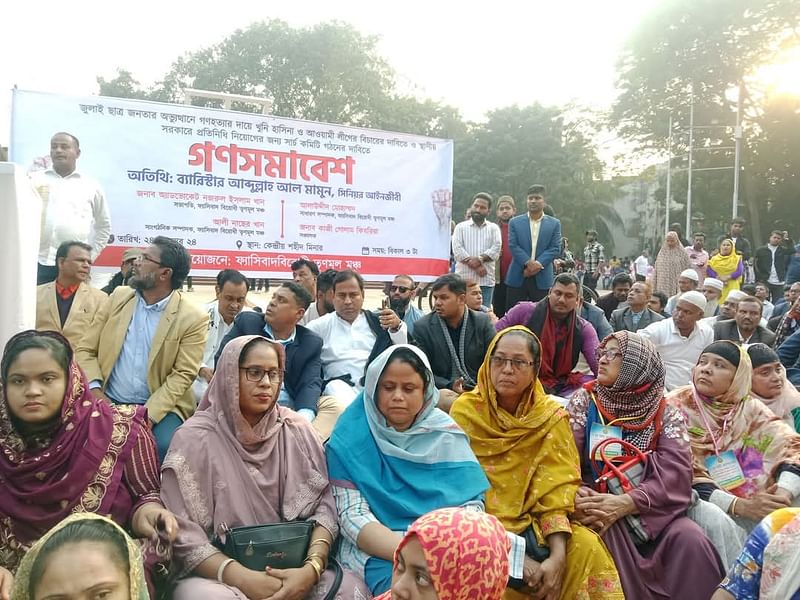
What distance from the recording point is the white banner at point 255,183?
586cm

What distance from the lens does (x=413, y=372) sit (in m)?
2.88

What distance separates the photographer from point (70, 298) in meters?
4.34

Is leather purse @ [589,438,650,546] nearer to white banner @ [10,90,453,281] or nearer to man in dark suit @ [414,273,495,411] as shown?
man in dark suit @ [414,273,495,411]

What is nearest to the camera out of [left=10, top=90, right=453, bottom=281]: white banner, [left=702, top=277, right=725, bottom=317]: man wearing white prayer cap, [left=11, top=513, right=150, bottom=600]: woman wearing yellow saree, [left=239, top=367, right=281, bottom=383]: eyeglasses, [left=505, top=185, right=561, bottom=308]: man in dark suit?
[left=11, top=513, right=150, bottom=600]: woman wearing yellow saree

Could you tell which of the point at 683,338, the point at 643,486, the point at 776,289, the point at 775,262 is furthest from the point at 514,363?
the point at 776,289

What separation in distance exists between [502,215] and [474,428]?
5.06m

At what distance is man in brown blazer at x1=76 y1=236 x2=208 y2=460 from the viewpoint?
3703 mm

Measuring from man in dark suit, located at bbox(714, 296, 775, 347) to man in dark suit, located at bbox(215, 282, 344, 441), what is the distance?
3896 millimetres

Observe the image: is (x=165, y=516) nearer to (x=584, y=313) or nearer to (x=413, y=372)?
(x=413, y=372)

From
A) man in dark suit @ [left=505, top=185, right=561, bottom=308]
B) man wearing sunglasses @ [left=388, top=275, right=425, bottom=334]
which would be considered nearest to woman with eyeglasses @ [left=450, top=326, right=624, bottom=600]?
man wearing sunglasses @ [left=388, top=275, right=425, bottom=334]

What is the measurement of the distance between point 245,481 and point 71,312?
2304mm

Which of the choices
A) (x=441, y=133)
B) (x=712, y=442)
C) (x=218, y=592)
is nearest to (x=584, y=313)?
(x=712, y=442)

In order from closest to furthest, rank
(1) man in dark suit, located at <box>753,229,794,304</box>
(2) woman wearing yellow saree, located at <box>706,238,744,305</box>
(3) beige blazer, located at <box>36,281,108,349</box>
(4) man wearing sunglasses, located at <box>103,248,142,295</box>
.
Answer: (3) beige blazer, located at <box>36,281,108,349</box> < (4) man wearing sunglasses, located at <box>103,248,142,295</box> < (2) woman wearing yellow saree, located at <box>706,238,744,305</box> < (1) man in dark suit, located at <box>753,229,794,304</box>

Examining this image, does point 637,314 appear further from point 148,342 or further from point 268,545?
point 268,545
